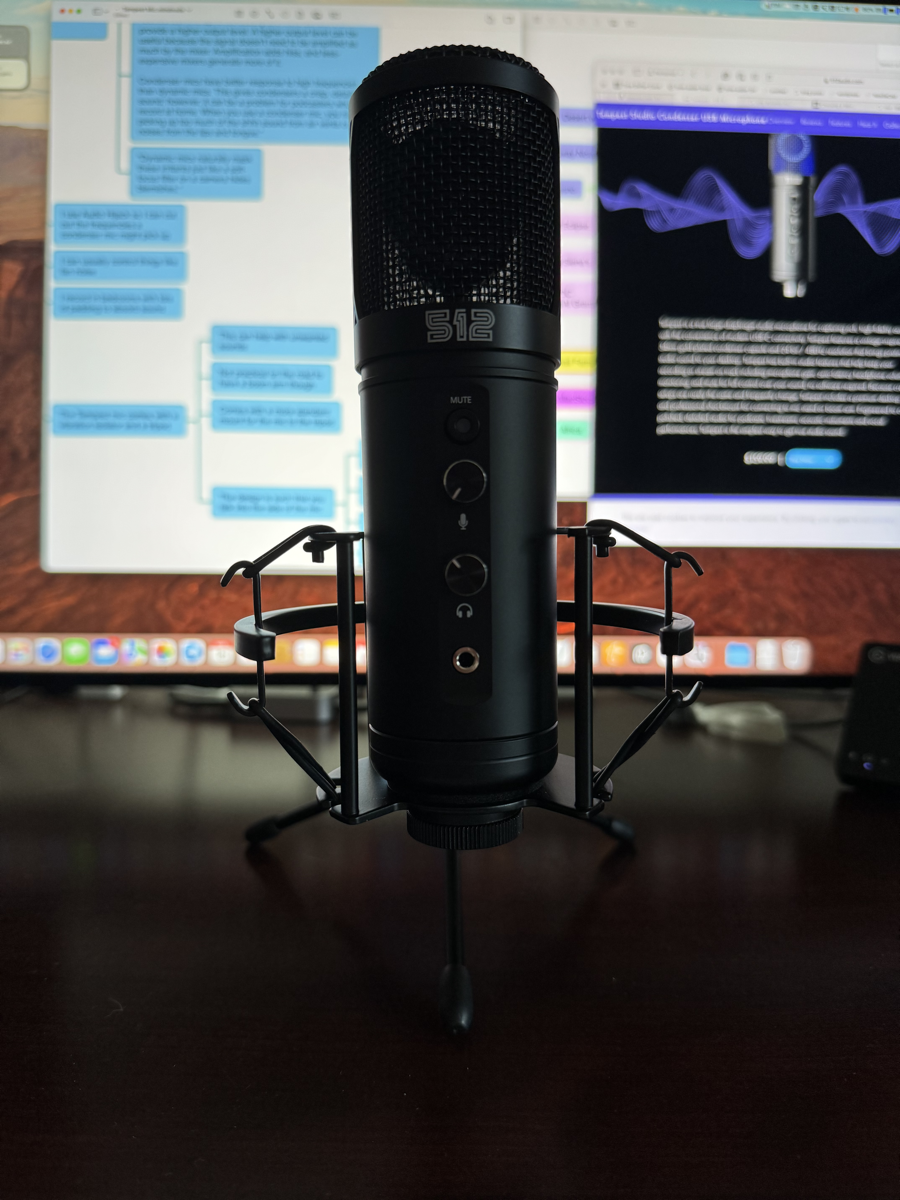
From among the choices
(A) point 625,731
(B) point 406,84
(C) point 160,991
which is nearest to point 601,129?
(B) point 406,84

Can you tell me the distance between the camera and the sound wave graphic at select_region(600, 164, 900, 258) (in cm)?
52

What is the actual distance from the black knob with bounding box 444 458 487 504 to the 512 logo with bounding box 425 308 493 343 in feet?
0.15

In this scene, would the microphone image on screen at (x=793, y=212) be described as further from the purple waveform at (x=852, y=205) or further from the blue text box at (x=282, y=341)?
the blue text box at (x=282, y=341)

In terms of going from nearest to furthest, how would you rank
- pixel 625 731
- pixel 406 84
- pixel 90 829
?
pixel 406 84 < pixel 90 829 < pixel 625 731

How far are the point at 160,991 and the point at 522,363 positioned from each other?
306 mm

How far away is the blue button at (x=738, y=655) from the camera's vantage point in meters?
0.55

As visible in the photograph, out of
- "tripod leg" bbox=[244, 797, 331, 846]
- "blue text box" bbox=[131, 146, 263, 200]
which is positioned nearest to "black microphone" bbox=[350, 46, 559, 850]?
"tripod leg" bbox=[244, 797, 331, 846]

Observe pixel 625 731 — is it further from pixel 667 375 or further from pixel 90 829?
pixel 90 829

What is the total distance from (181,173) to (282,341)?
0.45 ft

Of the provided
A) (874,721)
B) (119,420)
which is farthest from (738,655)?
(119,420)

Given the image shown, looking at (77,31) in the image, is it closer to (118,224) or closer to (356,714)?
(118,224)

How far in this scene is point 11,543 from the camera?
0.53m

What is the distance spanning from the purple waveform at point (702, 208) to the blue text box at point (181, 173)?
0.28m

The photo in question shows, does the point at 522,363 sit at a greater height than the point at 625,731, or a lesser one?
greater
